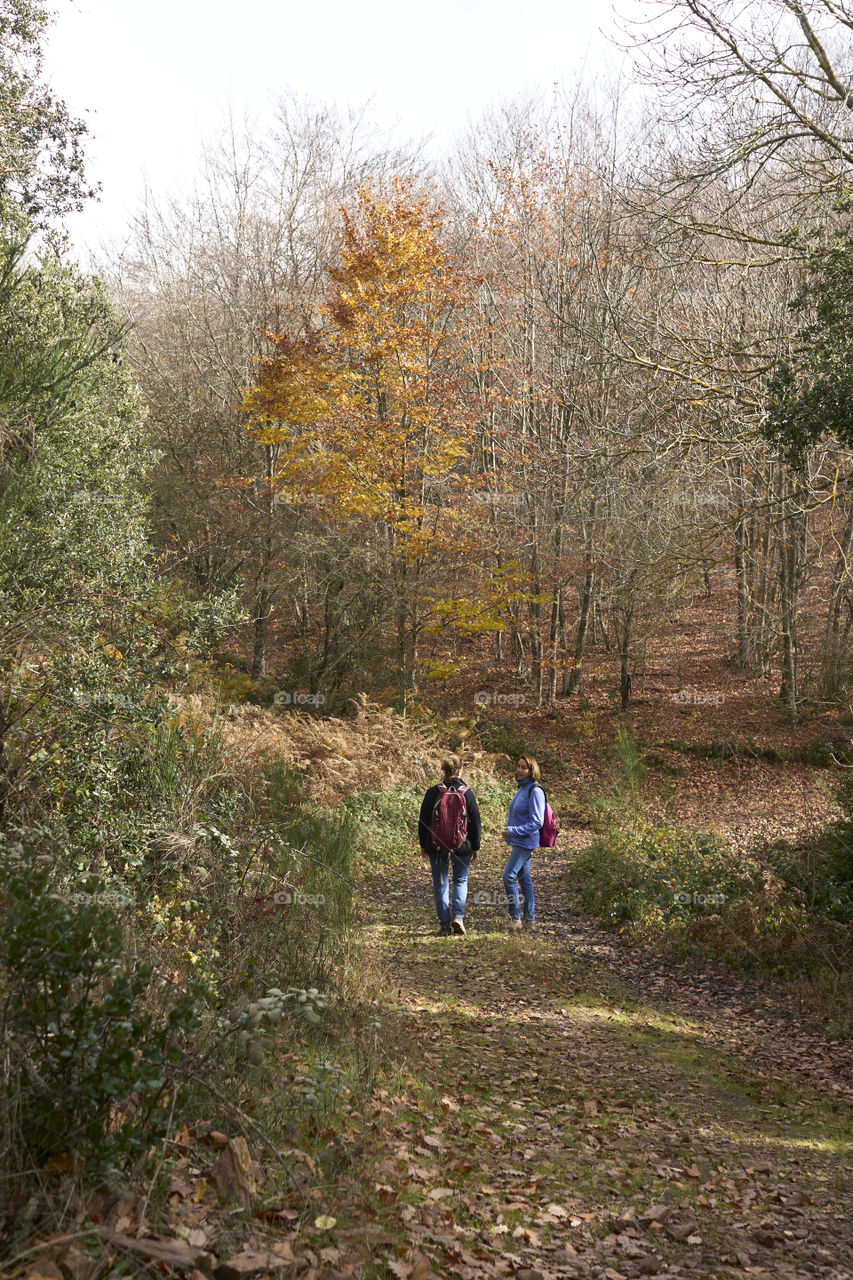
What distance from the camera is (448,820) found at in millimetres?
8930

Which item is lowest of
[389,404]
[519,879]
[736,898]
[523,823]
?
[736,898]

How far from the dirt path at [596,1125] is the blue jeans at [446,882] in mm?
430

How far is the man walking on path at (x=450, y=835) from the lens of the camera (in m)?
8.91

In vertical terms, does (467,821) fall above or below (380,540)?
below

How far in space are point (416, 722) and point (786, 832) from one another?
7576mm

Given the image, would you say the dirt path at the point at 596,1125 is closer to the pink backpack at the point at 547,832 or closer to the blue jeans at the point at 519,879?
the blue jeans at the point at 519,879

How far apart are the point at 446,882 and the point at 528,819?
1.09 m

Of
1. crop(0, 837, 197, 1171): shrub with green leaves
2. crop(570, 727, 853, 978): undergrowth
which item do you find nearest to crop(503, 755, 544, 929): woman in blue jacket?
crop(570, 727, 853, 978): undergrowth

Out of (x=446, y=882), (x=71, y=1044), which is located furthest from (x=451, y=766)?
(x=71, y=1044)

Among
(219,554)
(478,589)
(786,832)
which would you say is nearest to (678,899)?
(786,832)

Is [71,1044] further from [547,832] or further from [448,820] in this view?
[547,832]

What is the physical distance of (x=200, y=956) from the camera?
5539mm

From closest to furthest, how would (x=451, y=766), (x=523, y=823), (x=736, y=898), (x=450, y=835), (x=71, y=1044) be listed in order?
(x=71, y=1044) → (x=450, y=835) → (x=451, y=766) → (x=736, y=898) → (x=523, y=823)

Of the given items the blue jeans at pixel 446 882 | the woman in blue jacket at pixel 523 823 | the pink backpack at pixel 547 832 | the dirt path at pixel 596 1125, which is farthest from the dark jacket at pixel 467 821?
the dirt path at pixel 596 1125
